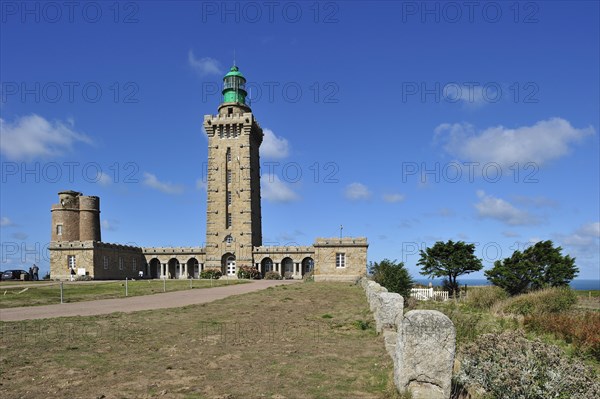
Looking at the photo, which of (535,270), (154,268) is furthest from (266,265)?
(535,270)

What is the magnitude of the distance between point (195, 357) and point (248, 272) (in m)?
37.8

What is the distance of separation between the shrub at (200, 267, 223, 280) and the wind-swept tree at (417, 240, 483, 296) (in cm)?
2115

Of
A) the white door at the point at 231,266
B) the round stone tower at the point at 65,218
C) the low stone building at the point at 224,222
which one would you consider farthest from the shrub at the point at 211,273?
the round stone tower at the point at 65,218

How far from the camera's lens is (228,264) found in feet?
164

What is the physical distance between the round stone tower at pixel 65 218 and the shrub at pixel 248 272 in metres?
19.5

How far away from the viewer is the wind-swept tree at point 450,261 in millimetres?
39500

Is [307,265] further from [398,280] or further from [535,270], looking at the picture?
[398,280]

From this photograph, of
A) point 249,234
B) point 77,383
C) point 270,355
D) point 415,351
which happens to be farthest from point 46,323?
point 249,234

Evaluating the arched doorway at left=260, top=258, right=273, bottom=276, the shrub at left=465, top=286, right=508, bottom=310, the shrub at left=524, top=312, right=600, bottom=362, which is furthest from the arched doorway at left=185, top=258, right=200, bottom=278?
the shrub at left=524, top=312, right=600, bottom=362

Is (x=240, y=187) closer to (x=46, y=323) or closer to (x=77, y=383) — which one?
(x=46, y=323)

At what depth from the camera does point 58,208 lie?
49.6 metres

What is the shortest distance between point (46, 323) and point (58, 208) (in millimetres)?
41782

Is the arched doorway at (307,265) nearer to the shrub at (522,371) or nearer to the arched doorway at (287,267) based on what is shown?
the arched doorway at (287,267)

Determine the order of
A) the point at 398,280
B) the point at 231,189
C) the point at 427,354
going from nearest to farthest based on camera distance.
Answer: the point at 427,354
the point at 398,280
the point at 231,189
